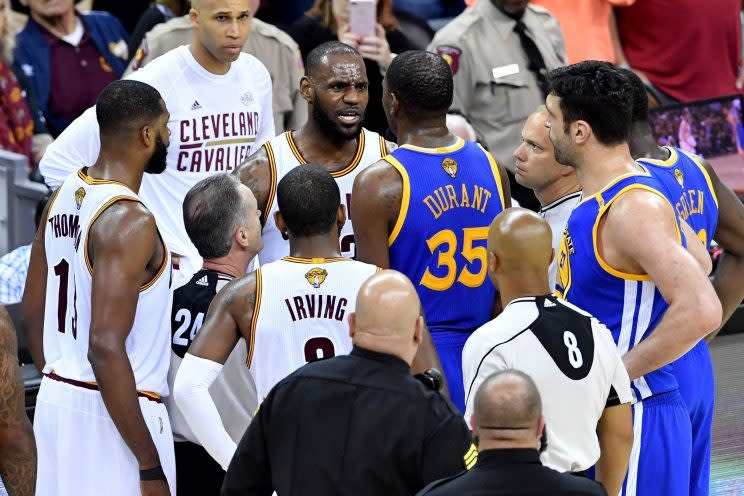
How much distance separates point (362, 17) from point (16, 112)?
207cm

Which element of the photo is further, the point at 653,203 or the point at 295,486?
the point at 653,203

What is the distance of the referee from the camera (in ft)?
11.9

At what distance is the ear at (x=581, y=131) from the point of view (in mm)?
4238

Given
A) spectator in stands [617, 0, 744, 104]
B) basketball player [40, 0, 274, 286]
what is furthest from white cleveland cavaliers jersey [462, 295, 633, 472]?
spectator in stands [617, 0, 744, 104]

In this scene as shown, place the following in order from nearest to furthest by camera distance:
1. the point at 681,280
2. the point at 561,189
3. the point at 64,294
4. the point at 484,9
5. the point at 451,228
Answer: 1. the point at 681,280
2. the point at 64,294
3. the point at 451,228
4. the point at 561,189
5. the point at 484,9

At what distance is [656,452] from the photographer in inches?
163

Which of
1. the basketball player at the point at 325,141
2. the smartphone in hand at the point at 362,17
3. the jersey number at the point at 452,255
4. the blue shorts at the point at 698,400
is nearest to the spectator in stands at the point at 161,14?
the smartphone in hand at the point at 362,17

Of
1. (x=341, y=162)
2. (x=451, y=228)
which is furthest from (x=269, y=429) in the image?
(x=341, y=162)

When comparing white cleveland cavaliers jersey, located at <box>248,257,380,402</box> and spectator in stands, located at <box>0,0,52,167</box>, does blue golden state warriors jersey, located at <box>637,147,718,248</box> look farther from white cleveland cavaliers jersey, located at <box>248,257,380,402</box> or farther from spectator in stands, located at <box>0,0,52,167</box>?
spectator in stands, located at <box>0,0,52,167</box>

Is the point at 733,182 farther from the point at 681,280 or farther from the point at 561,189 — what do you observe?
the point at 681,280

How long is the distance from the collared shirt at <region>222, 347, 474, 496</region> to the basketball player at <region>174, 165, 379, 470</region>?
73 cm

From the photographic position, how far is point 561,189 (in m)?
5.31

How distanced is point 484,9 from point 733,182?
78.3 inches

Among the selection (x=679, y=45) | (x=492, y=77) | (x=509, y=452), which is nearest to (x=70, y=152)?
(x=492, y=77)
